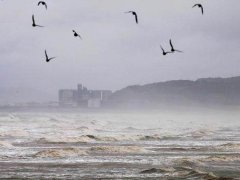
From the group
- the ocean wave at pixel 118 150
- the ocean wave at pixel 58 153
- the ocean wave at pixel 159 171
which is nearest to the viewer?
the ocean wave at pixel 159 171

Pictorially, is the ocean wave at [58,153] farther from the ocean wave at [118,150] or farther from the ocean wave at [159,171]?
the ocean wave at [159,171]

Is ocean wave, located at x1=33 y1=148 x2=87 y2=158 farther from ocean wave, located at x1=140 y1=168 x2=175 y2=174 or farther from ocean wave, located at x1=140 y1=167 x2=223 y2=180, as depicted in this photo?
ocean wave, located at x1=140 y1=167 x2=223 y2=180

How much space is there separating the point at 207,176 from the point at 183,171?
3696 millimetres

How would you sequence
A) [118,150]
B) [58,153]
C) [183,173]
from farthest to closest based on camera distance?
[118,150] → [58,153] → [183,173]

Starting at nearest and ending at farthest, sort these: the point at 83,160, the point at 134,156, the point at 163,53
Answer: the point at 163,53 → the point at 83,160 → the point at 134,156

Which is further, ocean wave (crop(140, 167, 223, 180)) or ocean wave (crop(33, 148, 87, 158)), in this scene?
ocean wave (crop(33, 148, 87, 158))

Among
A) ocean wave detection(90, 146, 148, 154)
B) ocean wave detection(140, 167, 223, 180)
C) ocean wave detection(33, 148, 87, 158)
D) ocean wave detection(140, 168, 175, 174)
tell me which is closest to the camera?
ocean wave detection(140, 167, 223, 180)

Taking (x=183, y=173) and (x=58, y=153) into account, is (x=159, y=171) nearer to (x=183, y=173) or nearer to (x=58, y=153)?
(x=183, y=173)

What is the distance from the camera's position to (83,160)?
2058 inches

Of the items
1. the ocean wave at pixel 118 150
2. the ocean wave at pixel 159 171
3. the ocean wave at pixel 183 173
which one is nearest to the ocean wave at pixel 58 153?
the ocean wave at pixel 118 150

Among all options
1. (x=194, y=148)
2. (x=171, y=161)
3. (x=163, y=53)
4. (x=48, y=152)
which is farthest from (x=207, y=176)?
(x=194, y=148)

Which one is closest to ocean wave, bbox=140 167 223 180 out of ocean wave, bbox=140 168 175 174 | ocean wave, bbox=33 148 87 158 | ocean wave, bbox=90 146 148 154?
ocean wave, bbox=140 168 175 174

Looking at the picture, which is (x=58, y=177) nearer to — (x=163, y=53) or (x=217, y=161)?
(x=163, y=53)

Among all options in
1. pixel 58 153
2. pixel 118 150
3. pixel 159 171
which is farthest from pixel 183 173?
pixel 118 150
